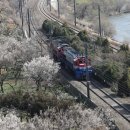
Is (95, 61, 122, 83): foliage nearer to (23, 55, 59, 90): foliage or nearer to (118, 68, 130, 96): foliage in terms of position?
(118, 68, 130, 96): foliage

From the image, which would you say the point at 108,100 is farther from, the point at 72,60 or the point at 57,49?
the point at 57,49

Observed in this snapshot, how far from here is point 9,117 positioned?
29812mm

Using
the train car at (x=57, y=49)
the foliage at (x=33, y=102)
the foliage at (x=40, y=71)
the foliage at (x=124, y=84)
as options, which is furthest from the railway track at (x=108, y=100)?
the train car at (x=57, y=49)

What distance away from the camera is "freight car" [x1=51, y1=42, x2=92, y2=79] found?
4762 cm

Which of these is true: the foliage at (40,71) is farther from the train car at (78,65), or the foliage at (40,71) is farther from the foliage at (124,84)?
the foliage at (124,84)

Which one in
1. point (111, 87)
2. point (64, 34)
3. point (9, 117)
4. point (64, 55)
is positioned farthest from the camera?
point (64, 34)

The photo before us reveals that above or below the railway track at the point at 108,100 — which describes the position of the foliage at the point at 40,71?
above

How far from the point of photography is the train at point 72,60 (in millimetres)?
47606

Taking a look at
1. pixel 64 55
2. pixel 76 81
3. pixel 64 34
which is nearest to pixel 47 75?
pixel 76 81

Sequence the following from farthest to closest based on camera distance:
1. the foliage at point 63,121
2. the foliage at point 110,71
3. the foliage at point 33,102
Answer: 1. the foliage at point 110,71
2. the foliage at point 33,102
3. the foliage at point 63,121

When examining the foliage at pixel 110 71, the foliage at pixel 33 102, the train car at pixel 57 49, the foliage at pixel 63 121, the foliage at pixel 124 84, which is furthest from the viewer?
the train car at pixel 57 49

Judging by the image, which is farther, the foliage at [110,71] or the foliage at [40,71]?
the foliage at [40,71]

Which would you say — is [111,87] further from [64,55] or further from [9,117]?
[9,117]

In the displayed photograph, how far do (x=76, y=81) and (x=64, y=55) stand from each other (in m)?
6.13
